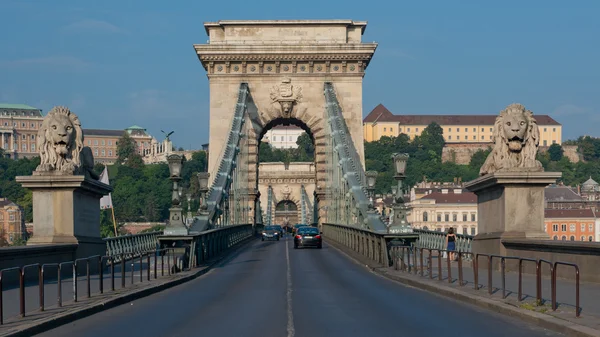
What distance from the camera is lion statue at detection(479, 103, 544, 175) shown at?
25062 mm

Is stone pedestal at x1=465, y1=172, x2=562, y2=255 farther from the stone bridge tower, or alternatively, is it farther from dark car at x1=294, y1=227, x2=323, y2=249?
the stone bridge tower

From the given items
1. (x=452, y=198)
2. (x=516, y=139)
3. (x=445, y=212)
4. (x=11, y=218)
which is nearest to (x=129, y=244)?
(x=516, y=139)

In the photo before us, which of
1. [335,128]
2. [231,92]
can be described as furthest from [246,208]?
[335,128]

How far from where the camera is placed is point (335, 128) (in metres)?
63.6

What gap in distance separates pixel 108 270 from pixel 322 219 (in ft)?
161

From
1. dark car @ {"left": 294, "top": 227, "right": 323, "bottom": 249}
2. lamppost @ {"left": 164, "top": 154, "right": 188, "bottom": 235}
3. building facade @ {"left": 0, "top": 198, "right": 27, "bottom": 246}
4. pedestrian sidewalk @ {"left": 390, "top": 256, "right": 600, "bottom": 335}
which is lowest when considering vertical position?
building facade @ {"left": 0, "top": 198, "right": 27, "bottom": 246}

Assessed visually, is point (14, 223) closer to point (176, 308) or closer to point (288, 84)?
point (288, 84)

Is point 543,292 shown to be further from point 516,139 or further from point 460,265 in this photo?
point 516,139

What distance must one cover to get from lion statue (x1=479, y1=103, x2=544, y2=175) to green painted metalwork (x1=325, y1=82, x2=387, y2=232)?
37.8 feet

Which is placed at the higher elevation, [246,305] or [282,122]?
[282,122]

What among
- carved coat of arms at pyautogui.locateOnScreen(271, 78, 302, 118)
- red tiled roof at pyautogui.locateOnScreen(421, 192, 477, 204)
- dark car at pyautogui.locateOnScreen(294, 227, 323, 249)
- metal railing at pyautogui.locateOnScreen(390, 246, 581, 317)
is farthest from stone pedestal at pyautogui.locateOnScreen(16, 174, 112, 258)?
red tiled roof at pyautogui.locateOnScreen(421, 192, 477, 204)

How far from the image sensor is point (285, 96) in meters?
70.2

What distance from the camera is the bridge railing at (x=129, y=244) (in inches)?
1313

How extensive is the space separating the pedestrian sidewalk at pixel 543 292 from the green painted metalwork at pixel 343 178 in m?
12.7
